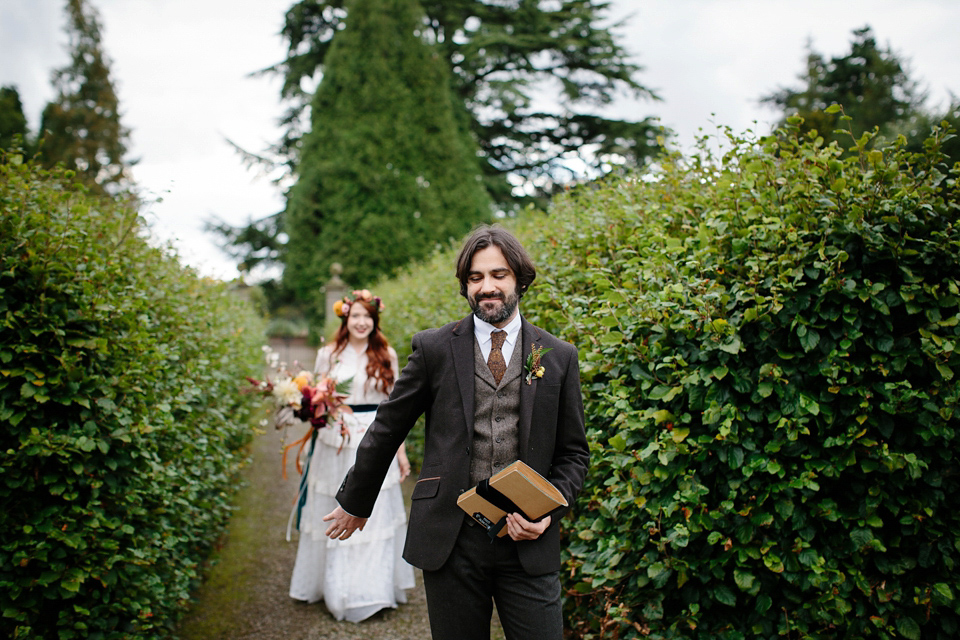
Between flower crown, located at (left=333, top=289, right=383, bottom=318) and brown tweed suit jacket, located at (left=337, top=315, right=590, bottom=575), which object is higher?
flower crown, located at (left=333, top=289, right=383, bottom=318)

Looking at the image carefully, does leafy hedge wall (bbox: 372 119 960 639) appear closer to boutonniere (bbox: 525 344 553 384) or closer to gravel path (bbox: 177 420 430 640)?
boutonniere (bbox: 525 344 553 384)

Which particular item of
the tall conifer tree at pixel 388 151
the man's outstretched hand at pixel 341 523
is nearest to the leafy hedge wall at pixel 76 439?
the man's outstretched hand at pixel 341 523

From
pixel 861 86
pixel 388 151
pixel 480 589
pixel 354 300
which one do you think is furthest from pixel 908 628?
pixel 861 86

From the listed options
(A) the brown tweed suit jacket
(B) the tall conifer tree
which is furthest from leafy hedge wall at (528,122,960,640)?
(B) the tall conifer tree

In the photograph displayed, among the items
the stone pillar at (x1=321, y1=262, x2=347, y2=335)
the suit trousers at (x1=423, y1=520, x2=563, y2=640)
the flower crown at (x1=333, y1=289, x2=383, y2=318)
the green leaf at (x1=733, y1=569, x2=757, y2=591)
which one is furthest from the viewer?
the stone pillar at (x1=321, y1=262, x2=347, y2=335)

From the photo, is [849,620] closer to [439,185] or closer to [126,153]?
[439,185]

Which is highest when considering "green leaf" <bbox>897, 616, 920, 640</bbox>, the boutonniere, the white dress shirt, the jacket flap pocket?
the white dress shirt

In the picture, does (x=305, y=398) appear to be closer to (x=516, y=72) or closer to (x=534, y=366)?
(x=534, y=366)

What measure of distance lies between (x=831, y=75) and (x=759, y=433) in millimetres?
31883

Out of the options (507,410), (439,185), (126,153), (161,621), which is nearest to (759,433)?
(507,410)

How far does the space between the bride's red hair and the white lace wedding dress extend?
0.06 metres

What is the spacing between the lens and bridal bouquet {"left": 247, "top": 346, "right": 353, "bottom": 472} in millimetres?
4207

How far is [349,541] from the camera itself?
170 inches

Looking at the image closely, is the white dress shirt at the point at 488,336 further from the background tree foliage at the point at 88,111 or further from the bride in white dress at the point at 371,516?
the background tree foliage at the point at 88,111
